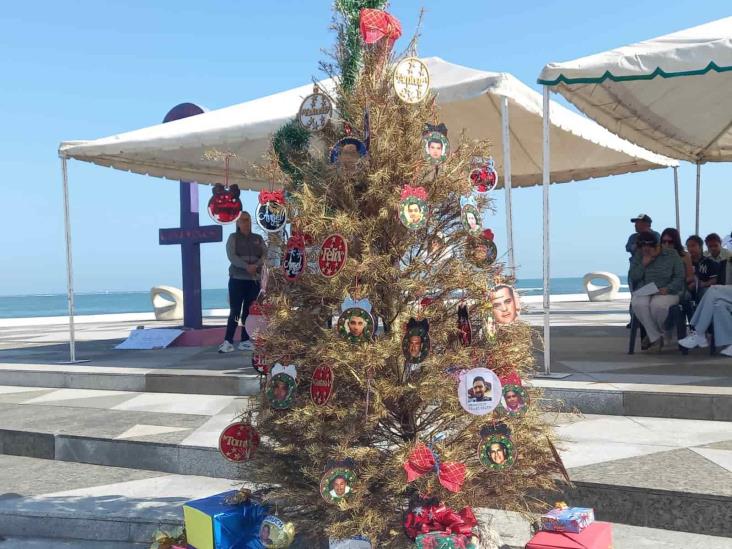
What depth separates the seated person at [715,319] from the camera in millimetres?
6594

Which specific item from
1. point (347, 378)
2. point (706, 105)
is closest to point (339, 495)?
point (347, 378)

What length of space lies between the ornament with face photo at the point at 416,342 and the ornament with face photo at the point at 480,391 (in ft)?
0.64

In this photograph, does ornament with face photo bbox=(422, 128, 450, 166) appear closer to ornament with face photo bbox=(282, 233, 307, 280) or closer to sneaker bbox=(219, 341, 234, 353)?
ornament with face photo bbox=(282, 233, 307, 280)

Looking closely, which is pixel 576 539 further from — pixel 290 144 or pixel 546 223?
pixel 546 223

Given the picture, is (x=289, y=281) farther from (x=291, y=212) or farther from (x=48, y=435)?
(x=48, y=435)

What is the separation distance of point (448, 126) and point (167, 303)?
1465cm

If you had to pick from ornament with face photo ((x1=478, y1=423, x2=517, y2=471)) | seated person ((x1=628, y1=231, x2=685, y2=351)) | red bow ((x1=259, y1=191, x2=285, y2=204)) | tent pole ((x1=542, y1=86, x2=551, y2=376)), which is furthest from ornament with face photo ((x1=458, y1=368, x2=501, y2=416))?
seated person ((x1=628, y1=231, x2=685, y2=351))

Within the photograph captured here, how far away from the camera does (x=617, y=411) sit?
16.6 feet

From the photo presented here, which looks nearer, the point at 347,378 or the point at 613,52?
the point at 347,378

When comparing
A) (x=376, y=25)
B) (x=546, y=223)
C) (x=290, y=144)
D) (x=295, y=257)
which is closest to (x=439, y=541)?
(x=295, y=257)

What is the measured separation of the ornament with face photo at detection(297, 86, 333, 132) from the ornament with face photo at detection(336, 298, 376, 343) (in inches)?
36.6

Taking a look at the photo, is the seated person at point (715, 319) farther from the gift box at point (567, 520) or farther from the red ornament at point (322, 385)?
the red ornament at point (322, 385)

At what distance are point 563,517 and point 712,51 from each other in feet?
12.8

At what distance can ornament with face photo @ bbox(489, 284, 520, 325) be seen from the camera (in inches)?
116
